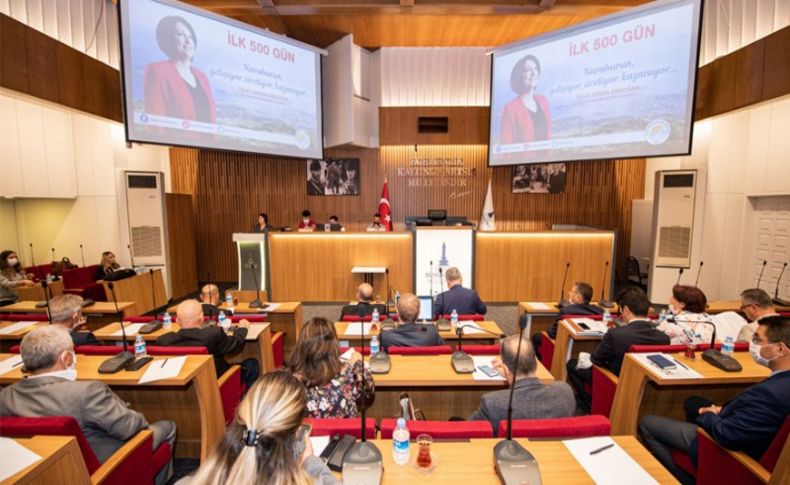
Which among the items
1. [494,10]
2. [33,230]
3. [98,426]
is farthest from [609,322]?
[33,230]

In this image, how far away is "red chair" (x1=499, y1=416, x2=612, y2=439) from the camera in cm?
179

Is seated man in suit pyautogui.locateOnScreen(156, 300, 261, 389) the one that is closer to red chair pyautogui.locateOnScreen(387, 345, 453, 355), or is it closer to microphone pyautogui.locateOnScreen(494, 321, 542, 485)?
red chair pyautogui.locateOnScreen(387, 345, 453, 355)

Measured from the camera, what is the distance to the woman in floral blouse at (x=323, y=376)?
80.7 inches

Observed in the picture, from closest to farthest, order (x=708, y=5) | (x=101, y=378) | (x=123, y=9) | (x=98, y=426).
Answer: (x=98, y=426), (x=101, y=378), (x=123, y=9), (x=708, y=5)

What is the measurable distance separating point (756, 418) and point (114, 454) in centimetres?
330

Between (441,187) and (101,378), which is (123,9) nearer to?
(101,378)

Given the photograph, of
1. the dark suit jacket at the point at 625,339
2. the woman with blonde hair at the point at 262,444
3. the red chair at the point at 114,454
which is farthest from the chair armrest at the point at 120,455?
the dark suit jacket at the point at 625,339

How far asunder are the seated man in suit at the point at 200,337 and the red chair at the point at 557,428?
220cm

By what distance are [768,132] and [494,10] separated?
4.99m

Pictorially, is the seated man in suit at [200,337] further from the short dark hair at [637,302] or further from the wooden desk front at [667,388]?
the short dark hair at [637,302]

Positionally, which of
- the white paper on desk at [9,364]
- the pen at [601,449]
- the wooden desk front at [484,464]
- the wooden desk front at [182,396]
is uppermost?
the pen at [601,449]

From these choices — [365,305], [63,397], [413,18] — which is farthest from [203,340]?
[413,18]

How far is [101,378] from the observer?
2.50m

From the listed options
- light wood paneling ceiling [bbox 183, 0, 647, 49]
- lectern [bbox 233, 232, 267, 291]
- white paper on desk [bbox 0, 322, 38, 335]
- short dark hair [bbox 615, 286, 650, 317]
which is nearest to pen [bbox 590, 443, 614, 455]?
short dark hair [bbox 615, 286, 650, 317]
